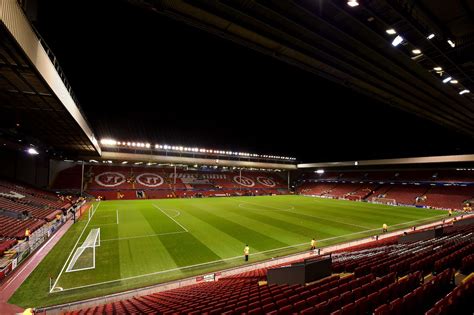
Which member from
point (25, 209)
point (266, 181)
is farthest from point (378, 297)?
point (266, 181)

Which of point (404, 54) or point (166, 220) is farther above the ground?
point (404, 54)

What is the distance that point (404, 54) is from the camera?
28.9 ft

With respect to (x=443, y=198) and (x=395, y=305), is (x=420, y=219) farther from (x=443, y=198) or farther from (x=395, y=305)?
(x=395, y=305)

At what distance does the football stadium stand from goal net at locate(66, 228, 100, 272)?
0.13m

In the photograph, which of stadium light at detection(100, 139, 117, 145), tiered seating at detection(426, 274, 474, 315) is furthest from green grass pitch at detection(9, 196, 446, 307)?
stadium light at detection(100, 139, 117, 145)

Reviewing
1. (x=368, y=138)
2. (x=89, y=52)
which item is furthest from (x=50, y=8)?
(x=368, y=138)

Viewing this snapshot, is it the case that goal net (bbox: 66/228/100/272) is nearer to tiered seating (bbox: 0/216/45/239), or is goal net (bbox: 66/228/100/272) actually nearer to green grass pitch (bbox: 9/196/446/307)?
green grass pitch (bbox: 9/196/446/307)

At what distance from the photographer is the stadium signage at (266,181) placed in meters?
71.2

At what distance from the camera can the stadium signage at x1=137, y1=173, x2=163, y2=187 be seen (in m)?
54.8

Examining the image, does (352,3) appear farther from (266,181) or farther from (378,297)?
(266,181)

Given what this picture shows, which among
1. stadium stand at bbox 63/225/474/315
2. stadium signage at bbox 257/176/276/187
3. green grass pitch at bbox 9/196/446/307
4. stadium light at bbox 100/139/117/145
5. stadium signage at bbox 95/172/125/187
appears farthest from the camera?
stadium signage at bbox 257/176/276/187

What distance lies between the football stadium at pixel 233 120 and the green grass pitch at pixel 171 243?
5.8 inches

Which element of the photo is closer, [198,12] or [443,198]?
[198,12]

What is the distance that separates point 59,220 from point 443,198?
58.0 meters
